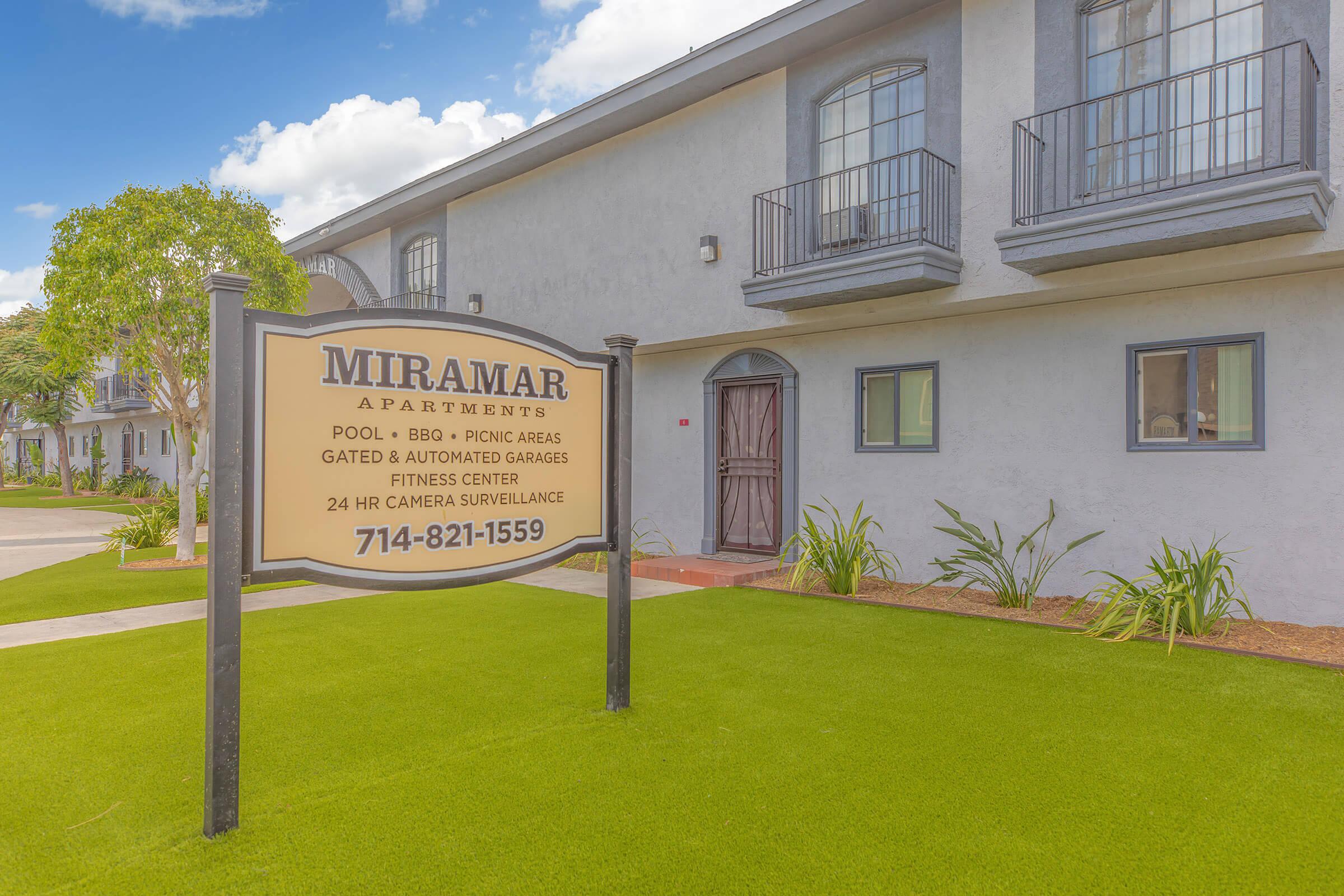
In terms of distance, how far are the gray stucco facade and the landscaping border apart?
4.42 ft

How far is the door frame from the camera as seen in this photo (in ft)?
35.1

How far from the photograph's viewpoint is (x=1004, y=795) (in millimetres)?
3453

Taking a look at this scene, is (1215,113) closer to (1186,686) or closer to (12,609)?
(1186,686)

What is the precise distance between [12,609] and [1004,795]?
8.94m

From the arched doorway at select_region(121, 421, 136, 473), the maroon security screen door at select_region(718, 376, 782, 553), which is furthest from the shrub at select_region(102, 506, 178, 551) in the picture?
the arched doorway at select_region(121, 421, 136, 473)

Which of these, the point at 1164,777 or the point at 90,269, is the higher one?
the point at 90,269

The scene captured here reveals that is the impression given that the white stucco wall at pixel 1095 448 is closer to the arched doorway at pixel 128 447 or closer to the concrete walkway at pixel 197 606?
the concrete walkway at pixel 197 606

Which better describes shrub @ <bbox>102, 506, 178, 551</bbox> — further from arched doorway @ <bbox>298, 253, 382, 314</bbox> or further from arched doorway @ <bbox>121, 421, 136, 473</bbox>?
arched doorway @ <bbox>121, 421, 136, 473</bbox>

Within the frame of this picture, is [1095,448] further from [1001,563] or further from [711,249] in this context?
[711,249]

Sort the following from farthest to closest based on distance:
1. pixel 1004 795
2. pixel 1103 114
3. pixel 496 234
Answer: pixel 496 234, pixel 1103 114, pixel 1004 795

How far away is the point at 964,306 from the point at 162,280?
9880mm

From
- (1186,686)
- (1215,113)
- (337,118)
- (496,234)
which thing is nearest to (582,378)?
(1186,686)

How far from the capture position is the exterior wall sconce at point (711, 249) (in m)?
10.5

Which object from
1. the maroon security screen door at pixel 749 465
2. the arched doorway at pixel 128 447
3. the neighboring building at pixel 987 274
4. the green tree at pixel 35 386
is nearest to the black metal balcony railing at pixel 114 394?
the green tree at pixel 35 386
